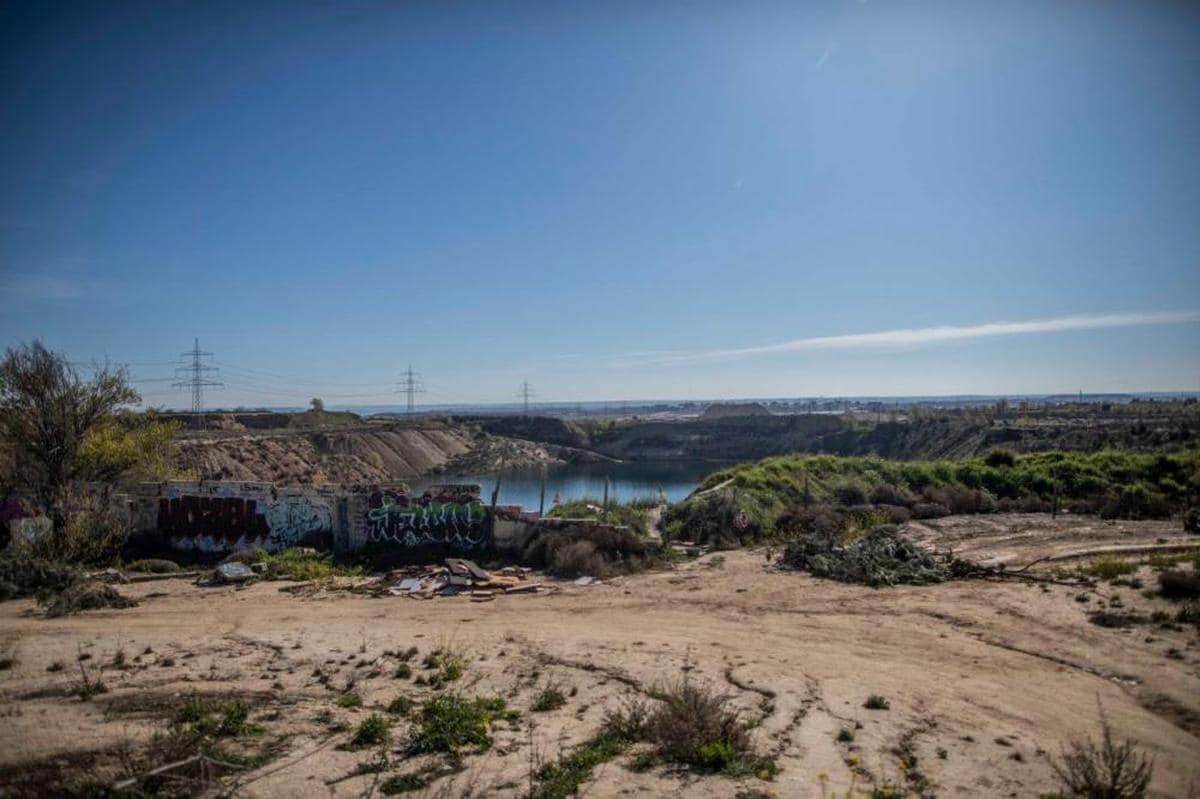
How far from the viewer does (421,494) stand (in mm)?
18516

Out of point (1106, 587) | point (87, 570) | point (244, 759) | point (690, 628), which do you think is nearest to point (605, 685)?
point (690, 628)

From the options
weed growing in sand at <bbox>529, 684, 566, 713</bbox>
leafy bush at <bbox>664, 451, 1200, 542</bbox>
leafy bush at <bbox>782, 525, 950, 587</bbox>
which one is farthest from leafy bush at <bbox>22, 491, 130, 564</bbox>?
leafy bush at <bbox>782, 525, 950, 587</bbox>

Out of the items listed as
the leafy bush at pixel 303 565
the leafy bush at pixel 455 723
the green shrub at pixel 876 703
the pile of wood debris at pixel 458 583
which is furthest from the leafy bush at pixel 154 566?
the green shrub at pixel 876 703

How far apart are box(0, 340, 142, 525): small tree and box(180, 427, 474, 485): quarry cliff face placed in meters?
22.5

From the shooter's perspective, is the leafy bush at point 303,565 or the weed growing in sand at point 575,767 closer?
the weed growing in sand at point 575,767

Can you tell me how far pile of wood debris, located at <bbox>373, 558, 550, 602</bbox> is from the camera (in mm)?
14709

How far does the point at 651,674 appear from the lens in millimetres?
9164

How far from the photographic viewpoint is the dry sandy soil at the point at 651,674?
6348mm

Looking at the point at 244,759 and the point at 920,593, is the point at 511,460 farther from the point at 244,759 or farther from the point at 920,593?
the point at 244,759

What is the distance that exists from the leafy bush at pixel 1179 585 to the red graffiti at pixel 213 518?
2053 centimetres

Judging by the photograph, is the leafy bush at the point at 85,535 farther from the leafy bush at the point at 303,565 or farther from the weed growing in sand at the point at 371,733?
→ the weed growing in sand at the point at 371,733

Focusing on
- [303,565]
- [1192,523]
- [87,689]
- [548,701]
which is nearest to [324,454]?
[303,565]

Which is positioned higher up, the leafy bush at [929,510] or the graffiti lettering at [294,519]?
the graffiti lettering at [294,519]

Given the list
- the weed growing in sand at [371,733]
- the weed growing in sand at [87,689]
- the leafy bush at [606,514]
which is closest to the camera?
the weed growing in sand at [371,733]
